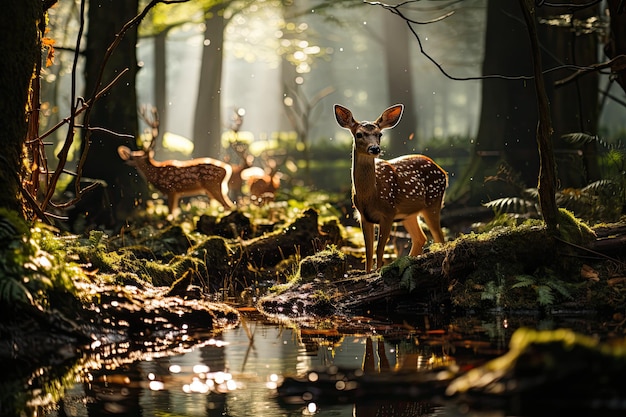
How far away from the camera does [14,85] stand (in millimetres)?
6594

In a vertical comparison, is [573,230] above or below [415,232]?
above

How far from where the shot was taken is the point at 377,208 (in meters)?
9.83

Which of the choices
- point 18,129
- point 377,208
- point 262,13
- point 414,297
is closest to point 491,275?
point 414,297

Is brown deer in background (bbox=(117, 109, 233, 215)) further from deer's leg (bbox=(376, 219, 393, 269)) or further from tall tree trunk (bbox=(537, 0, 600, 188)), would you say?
deer's leg (bbox=(376, 219, 393, 269))

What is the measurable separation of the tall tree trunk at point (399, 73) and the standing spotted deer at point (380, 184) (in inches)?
904

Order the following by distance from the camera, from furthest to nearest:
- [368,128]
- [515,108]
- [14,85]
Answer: [515,108], [368,128], [14,85]

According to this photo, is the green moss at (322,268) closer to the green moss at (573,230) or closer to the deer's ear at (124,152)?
the green moss at (573,230)

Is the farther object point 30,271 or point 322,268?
point 322,268

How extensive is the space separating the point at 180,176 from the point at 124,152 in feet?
4.71

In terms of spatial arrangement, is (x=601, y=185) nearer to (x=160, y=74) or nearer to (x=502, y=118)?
(x=502, y=118)

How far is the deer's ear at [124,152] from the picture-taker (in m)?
15.2

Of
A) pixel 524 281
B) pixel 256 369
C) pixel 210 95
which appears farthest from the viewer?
pixel 210 95

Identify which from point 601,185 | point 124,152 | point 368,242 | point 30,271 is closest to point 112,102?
point 124,152

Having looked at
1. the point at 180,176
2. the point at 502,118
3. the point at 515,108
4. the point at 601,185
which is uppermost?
the point at 515,108
